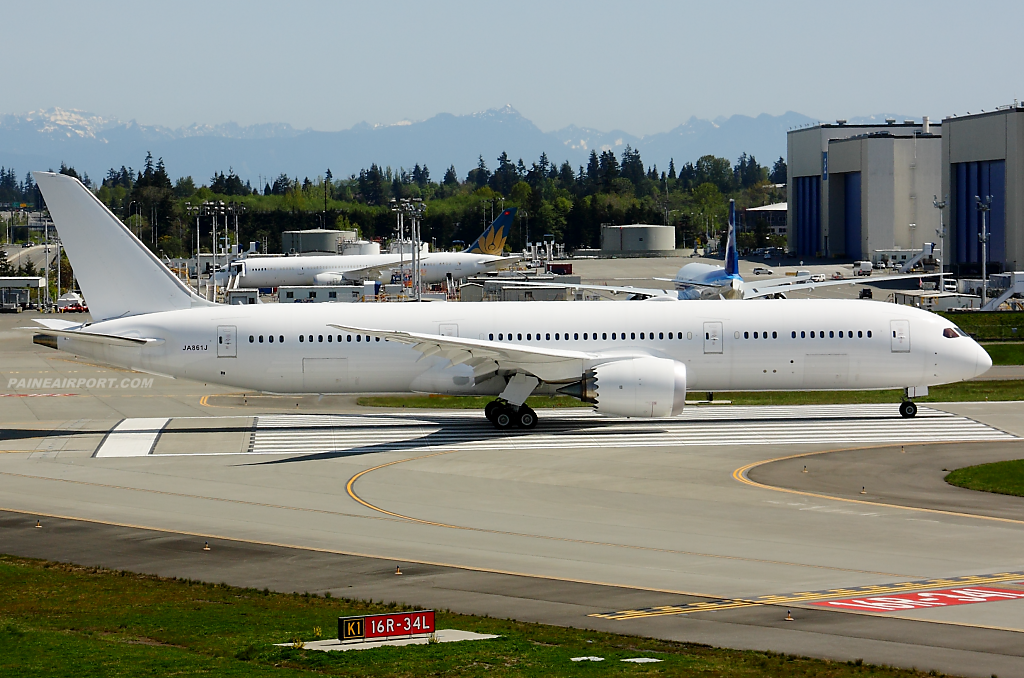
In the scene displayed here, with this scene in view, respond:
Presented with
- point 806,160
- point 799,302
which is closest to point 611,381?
point 799,302

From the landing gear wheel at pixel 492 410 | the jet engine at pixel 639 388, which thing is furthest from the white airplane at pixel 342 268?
the jet engine at pixel 639 388

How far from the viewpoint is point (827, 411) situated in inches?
1753

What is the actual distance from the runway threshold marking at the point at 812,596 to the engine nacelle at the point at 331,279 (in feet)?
359

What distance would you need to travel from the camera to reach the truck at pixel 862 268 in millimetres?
145375

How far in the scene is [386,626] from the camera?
52.7 feet

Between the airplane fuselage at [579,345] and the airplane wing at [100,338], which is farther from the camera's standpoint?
the airplane fuselage at [579,345]

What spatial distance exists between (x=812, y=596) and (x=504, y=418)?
71.8 feet

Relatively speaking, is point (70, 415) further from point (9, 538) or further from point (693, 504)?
point (693, 504)

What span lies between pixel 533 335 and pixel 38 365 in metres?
36.4

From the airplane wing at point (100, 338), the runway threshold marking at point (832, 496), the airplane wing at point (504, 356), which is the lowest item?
the runway threshold marking at point (832, 496)

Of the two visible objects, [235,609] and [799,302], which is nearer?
[235,609]

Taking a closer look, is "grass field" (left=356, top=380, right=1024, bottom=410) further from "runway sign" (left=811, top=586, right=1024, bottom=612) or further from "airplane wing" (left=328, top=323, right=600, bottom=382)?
"runway sign" (left=811, top=586, right=1024, bottom=612)

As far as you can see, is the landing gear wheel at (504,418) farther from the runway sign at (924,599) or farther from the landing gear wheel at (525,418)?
the runway sign at (924,599)

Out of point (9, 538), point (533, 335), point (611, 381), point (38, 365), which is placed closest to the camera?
point (9, 538)
